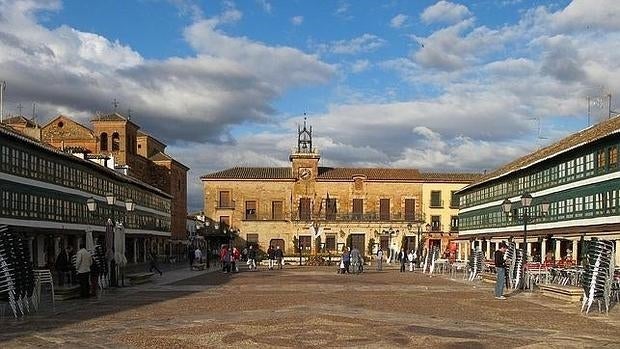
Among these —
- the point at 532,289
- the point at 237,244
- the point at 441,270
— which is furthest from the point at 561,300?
the point at 237,244

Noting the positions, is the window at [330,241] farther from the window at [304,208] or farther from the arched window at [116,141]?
the arched window at [116,141]

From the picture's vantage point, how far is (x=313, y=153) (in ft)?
258

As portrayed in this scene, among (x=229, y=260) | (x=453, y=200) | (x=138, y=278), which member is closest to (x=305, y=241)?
(x=453, y=200)

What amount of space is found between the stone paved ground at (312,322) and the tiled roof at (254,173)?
54.6 m

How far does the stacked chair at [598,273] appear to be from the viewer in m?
17.9

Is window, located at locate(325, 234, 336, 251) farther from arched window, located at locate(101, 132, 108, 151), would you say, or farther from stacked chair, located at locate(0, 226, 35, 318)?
stacked chair, located at locate(0, 226, 35, 318)

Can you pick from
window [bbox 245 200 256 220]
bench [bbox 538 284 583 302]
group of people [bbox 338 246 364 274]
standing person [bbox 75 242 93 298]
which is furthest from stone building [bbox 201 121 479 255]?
standing person [bbox 75 242 93 298]

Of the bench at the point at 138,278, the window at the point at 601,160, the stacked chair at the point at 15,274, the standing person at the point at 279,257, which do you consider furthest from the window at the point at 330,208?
the stacked chair at the point at 15,274

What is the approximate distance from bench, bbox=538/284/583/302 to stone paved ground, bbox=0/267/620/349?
1.31 ft

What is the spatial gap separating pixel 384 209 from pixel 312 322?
208 ft

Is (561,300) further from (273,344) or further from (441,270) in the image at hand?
(441,270)

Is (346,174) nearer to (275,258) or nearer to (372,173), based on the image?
(372,173)

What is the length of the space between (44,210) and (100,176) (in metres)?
12.2

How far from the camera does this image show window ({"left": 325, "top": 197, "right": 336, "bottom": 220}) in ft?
253
